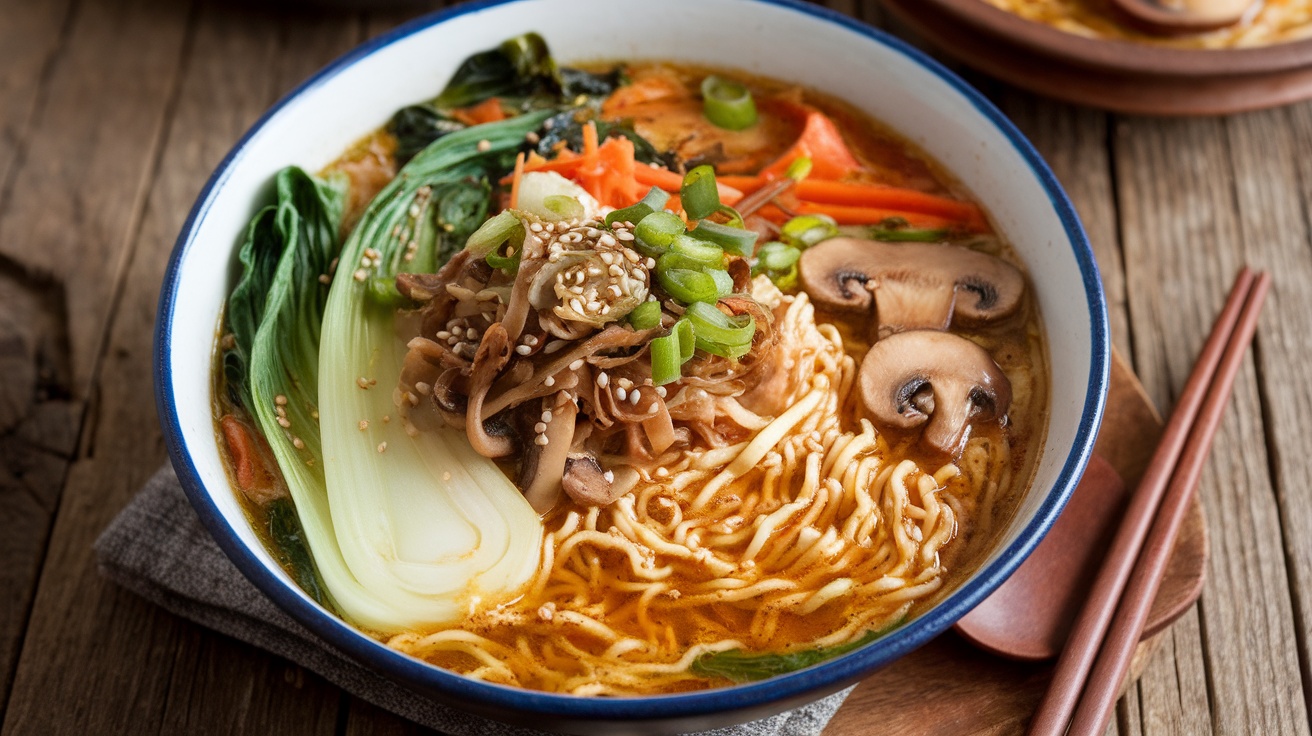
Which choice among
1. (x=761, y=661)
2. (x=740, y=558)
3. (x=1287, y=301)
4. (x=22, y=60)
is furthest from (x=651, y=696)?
(x=22, y=60)

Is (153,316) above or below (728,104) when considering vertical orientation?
below

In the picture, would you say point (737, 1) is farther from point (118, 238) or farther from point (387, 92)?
point (118, 238)

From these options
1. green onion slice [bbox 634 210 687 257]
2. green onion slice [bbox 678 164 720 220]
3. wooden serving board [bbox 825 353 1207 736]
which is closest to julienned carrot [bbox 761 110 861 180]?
green onion slice [bbox 678 164 720 220]

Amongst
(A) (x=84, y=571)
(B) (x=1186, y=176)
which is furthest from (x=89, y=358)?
(B) (x=1186, y=176)

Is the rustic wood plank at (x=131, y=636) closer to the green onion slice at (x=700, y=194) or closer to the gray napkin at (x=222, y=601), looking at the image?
the gray napkin at (x=222, y=601)

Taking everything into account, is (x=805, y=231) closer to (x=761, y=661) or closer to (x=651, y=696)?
(x=761, y=661)
